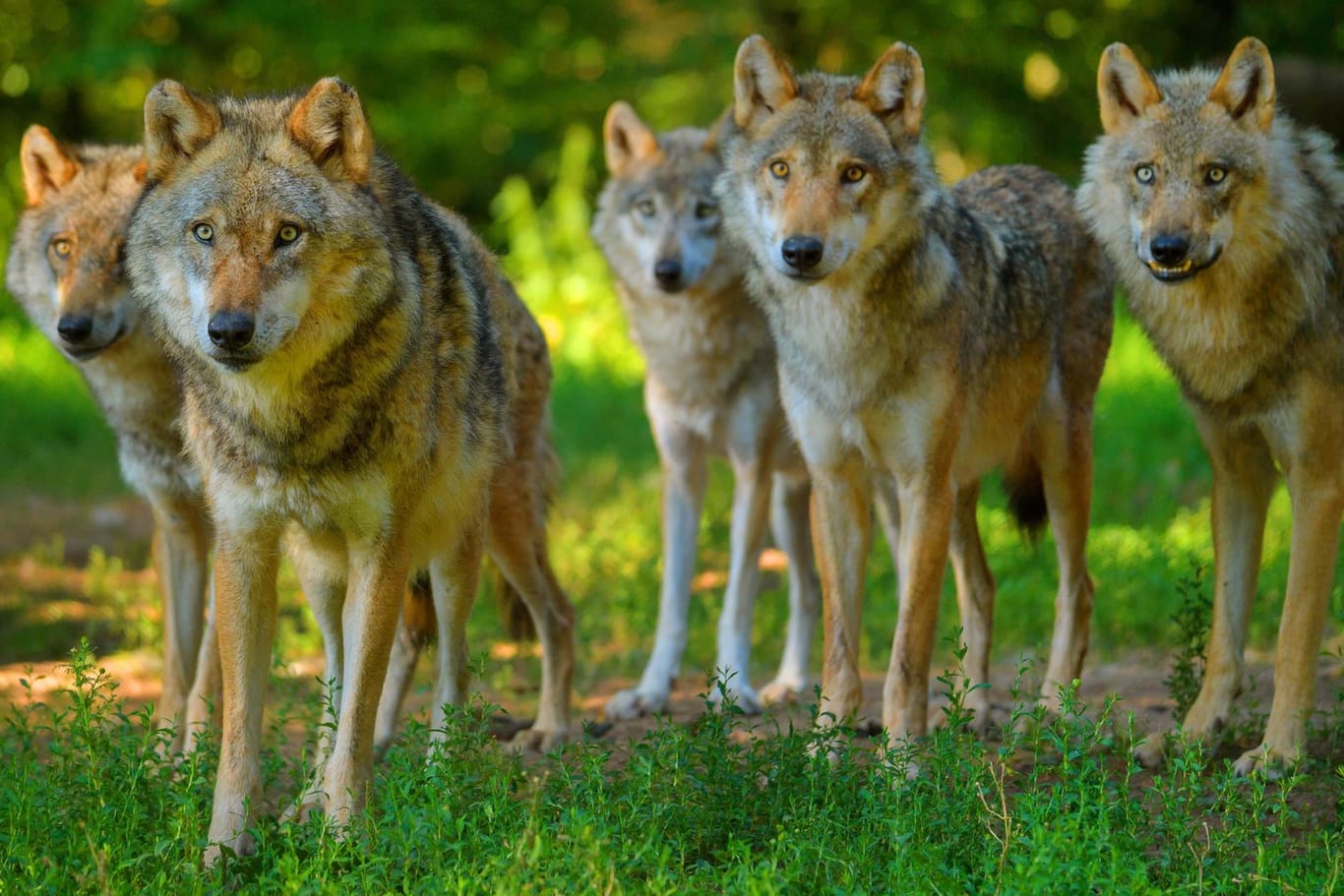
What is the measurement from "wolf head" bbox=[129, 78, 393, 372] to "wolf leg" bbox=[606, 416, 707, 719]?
9.43 ft

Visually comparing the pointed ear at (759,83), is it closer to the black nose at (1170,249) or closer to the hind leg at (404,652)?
Result: the black nose at (1170,249)

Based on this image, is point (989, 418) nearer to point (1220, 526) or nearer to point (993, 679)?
point (1220, 526)

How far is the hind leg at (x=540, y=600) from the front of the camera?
5934mm

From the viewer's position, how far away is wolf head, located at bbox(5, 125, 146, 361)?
5645 millimetres

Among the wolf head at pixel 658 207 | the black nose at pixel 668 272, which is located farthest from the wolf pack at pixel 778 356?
the wolf head at pixel 658 207

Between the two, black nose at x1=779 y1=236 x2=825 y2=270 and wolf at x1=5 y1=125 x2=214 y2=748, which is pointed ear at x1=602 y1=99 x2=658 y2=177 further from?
black nose at x1=779 y1=236 x2=825 y2=270

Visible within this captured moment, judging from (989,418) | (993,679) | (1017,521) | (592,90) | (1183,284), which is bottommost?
(993,679)

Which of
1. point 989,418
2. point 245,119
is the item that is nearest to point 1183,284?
point 989,418

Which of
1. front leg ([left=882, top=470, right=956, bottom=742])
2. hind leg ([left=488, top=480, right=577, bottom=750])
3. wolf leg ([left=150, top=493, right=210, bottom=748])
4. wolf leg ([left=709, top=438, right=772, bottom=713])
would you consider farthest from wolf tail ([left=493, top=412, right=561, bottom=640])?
front leg ([left=882, top=470, right=956, bottom=742])

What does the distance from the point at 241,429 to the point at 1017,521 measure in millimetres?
3521

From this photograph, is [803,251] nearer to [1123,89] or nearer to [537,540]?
[1123,89]

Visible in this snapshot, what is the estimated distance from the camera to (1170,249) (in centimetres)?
512

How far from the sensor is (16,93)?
15.6 meters

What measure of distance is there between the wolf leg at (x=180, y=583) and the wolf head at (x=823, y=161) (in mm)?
2287
